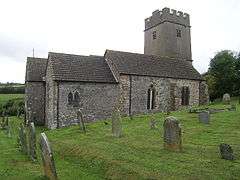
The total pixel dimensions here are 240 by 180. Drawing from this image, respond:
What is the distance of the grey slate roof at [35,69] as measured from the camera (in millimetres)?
35844

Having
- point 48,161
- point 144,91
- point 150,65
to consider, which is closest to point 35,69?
point 144,91

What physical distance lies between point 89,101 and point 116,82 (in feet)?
10.8

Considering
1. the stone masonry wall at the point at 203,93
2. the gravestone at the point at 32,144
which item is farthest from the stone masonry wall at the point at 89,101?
the gravestone at the point at 32,144

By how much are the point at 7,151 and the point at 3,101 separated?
4079 cm

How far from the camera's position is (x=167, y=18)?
1668 inches

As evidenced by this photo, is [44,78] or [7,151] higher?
[44,78]

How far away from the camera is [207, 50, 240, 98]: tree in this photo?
4969 cm

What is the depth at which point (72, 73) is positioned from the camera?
1234 inches

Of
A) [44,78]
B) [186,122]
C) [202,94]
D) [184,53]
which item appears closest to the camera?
[186,122]

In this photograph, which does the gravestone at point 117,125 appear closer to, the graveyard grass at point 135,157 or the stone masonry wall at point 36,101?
the graveyard grass at point 135,157

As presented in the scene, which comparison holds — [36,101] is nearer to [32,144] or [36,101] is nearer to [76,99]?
[76,99]

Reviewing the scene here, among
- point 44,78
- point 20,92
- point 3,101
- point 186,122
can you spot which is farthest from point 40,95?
point 20,92

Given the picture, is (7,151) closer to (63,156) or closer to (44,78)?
(63,156)

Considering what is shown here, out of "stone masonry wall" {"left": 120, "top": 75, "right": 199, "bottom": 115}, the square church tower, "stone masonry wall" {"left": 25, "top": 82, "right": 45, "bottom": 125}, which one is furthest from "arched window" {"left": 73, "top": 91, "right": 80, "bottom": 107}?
the square church tower
